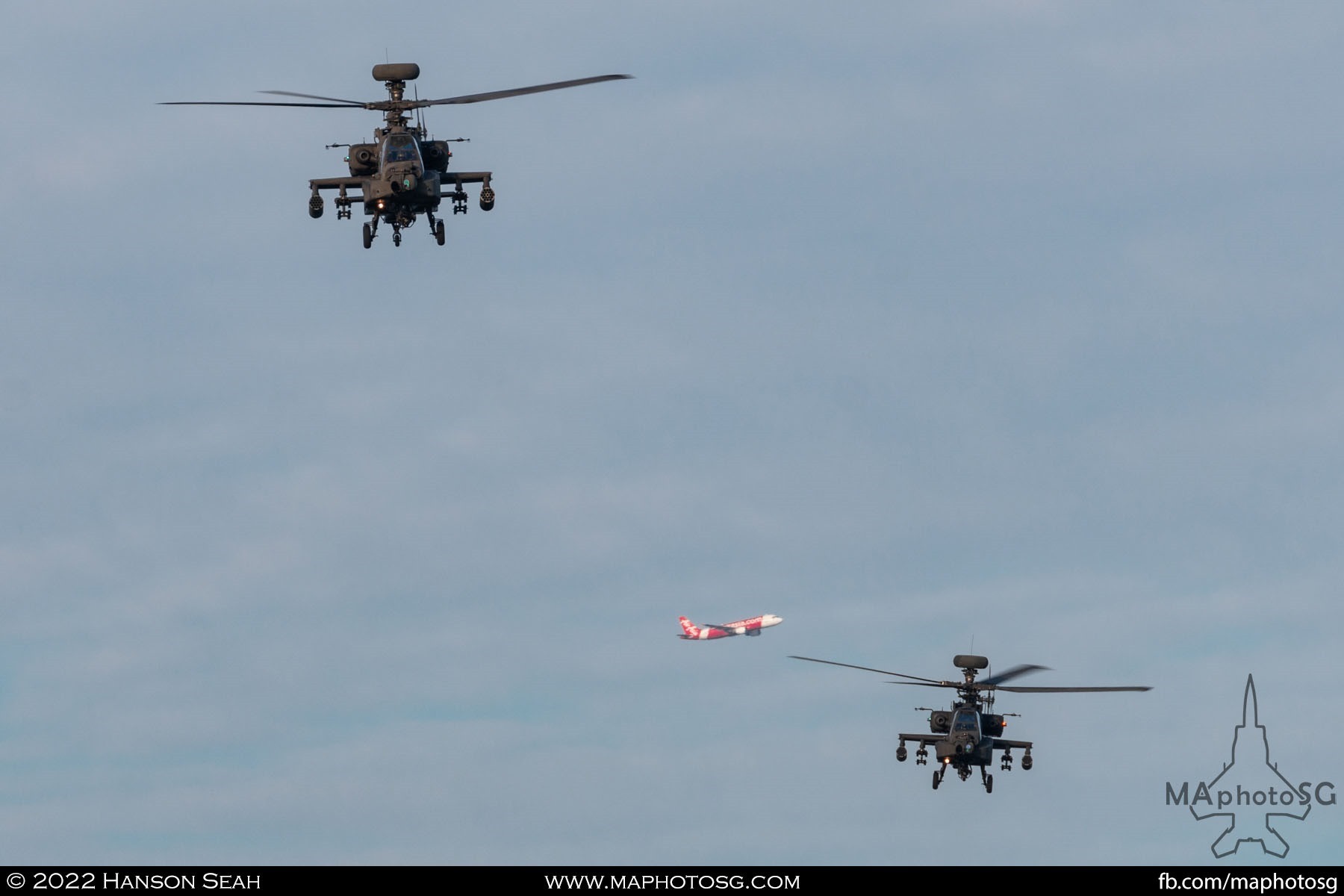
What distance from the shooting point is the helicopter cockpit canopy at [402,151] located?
116000 millimetres

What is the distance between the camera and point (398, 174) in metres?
116

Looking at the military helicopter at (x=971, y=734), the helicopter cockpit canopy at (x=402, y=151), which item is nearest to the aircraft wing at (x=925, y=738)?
the military helicopter at (x=971, y=734)

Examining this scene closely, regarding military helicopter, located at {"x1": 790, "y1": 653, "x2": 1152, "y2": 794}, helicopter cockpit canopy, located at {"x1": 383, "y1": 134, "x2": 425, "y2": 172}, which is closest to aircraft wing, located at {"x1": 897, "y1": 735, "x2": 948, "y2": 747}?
military helicopter, located at {"x1": 790, "y1": 653, "x2": 1152, "y2": 794}

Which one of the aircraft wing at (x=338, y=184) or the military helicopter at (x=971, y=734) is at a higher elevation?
the aircraft wing at (x=338, y=184)

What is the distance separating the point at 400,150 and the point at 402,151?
0.22ft

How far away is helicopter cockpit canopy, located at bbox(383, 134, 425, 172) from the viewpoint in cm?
11600

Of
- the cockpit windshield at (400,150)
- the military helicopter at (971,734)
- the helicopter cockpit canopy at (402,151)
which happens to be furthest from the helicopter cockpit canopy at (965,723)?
the cockpit windshield at (400,150)

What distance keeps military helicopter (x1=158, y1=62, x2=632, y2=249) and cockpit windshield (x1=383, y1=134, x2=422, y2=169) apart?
0.03 meters

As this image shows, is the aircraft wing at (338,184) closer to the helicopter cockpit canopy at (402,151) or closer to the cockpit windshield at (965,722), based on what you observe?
the helicopter cockpit canopy at (402,151)

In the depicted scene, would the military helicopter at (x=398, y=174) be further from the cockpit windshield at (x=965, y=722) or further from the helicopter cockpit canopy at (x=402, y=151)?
the cockpit windshield at (x=965, y=722)

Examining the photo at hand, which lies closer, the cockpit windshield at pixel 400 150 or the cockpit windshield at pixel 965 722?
the cockpit windshield at pixel 400 150

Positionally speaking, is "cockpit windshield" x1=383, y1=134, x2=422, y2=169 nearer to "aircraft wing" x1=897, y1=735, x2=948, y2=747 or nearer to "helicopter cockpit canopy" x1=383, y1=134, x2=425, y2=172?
"helicopter cockpit canopy" x1=383, y1=134, x2=425, y2=172

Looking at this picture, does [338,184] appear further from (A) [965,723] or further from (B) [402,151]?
(A) [965,723]
